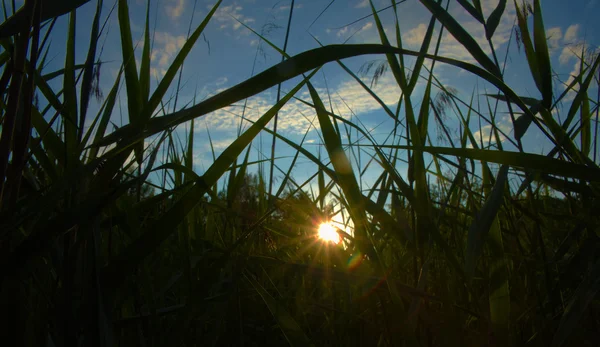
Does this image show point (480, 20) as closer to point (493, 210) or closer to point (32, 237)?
point (493, 210)

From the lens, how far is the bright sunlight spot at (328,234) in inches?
48.6

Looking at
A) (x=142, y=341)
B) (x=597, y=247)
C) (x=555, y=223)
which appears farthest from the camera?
(x=555, y=223)

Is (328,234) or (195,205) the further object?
(328,234)

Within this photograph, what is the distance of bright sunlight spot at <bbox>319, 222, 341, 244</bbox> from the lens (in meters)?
1.24

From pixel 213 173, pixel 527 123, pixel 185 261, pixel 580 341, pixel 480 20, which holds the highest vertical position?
pixel 480 20

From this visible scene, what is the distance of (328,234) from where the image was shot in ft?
4.22

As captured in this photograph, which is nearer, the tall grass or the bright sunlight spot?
the tall grass

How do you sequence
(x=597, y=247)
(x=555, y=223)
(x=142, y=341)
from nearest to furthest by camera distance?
(x=142, y=341) → (x=597, y=247) → (x=555, y=223)

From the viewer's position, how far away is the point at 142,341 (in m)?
0.82

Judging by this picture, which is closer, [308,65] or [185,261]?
[308,65]

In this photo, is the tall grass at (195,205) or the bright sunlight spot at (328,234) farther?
the bright sunlight spot at (328,234)

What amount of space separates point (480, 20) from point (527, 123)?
33 centimetres

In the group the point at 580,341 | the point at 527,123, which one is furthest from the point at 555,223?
the point at 580,341

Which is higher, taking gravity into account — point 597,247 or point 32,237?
point 32,237
